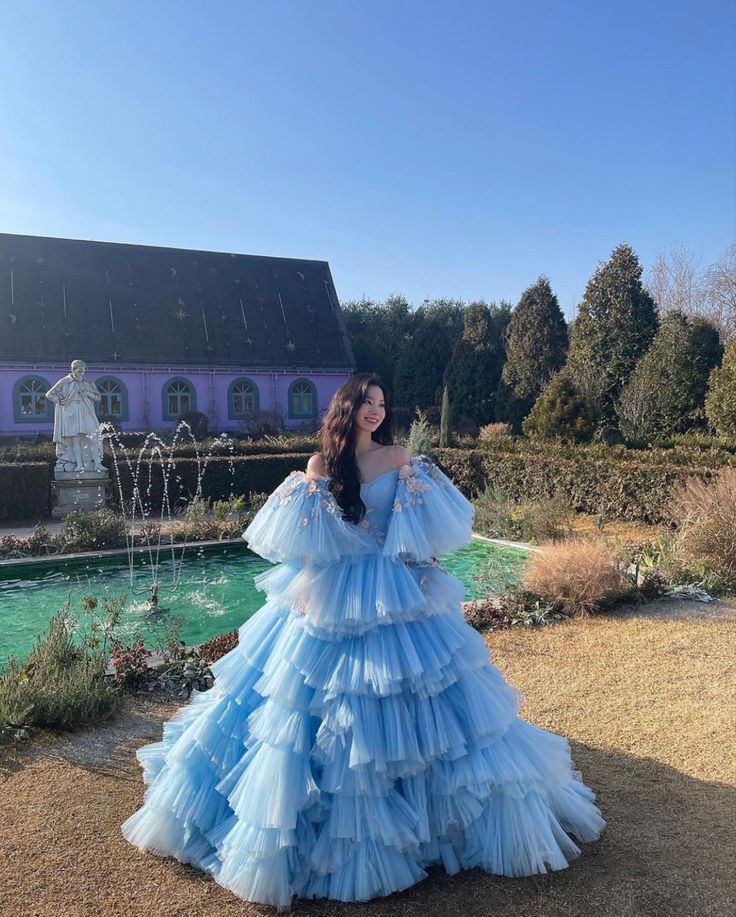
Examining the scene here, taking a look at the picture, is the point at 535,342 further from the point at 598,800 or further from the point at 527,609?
the point at 598,800

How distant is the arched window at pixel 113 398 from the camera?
23.0 metres

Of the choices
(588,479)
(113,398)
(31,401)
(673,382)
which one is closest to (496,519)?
(588,479)

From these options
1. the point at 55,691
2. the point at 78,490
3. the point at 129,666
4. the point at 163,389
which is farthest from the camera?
the point at 163,389

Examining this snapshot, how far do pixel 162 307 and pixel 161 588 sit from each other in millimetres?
19041

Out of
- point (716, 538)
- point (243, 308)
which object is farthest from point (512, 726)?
point (243, 308)

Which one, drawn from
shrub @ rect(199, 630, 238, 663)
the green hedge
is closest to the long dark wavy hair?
shrub @ rect(199, 630, 238, 663)

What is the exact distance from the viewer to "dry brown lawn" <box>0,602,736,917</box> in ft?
8.31

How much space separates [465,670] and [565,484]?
30.6 ft

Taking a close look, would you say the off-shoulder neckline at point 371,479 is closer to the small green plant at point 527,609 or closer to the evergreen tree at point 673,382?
the small green plant at point 527,609

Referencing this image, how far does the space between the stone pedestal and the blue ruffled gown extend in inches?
395

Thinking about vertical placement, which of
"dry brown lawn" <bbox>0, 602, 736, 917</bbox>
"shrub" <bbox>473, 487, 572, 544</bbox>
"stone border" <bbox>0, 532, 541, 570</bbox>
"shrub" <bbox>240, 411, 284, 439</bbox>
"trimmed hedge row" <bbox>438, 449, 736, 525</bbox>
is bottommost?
"dry brown lawn" <bbox>0, 602, 736, 917</bbox>

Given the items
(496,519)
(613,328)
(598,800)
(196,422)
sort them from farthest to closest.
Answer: (196,422) → (613,328) → (496,519) → (598,800)

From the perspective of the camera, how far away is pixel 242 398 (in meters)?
25.5

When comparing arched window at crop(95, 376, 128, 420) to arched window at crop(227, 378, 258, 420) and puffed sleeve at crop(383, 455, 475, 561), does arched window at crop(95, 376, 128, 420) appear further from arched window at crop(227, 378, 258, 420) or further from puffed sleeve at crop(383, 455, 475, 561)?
puffed sleeve at crop(383, 455, 475, 561)
